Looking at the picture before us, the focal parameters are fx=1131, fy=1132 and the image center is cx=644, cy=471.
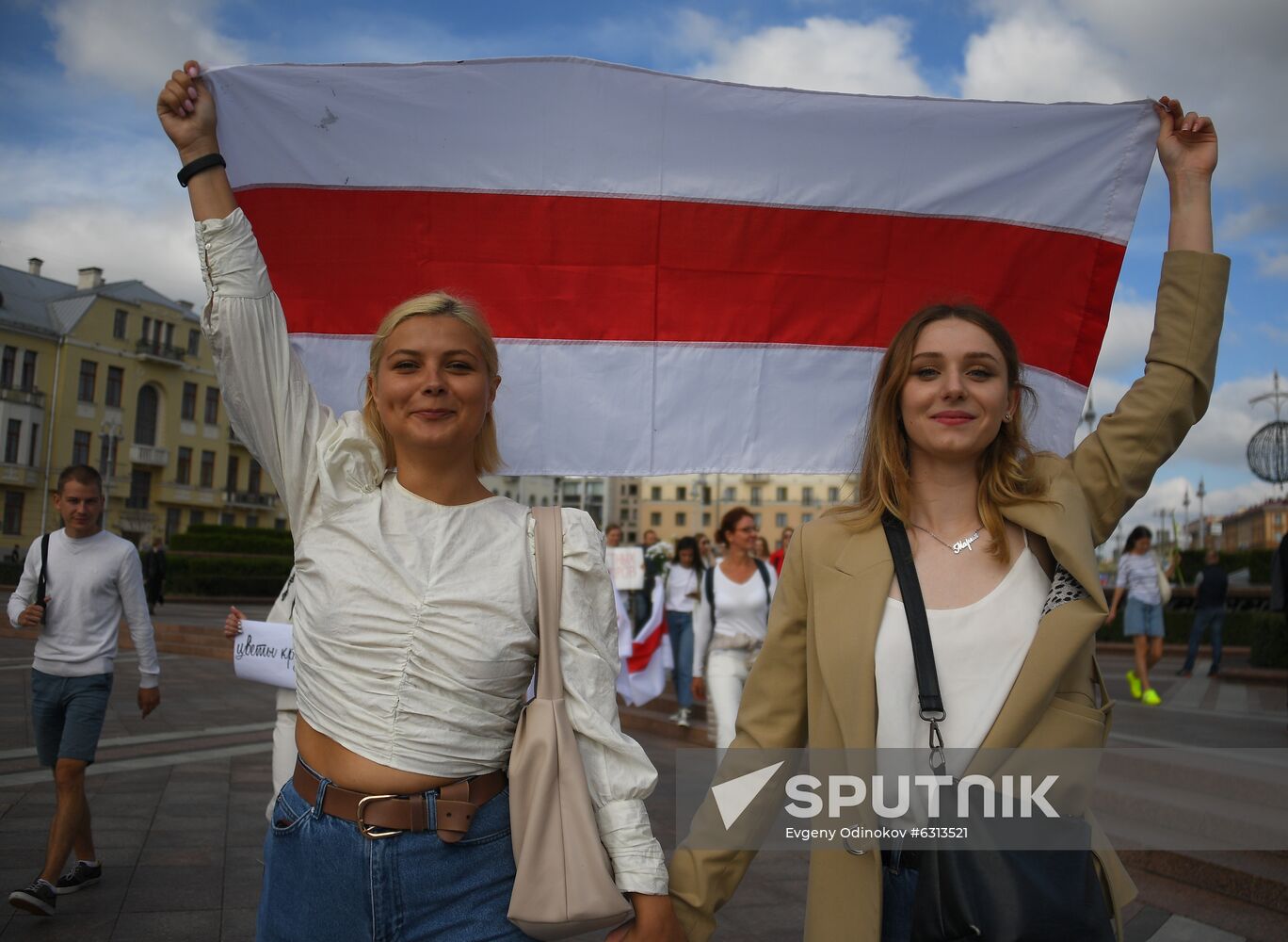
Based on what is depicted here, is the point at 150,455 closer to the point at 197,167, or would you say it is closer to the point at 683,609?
the point at 683,609

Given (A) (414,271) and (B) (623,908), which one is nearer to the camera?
(B) (623,908)

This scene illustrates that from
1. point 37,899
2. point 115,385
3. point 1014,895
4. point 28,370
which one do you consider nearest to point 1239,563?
point 37,899

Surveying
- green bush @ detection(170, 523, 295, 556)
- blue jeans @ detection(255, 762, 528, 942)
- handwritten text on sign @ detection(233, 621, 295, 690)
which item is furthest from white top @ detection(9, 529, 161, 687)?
green bush @ detection(170, 523, 295, 556)

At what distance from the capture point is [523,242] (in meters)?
3.35

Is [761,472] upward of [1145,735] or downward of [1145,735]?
upward

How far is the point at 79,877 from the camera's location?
524cm

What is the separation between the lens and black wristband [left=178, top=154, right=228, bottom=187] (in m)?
2.41

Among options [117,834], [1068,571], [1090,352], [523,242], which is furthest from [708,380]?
[117,834]

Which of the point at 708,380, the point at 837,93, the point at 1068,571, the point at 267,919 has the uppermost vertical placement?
the point at 837,93

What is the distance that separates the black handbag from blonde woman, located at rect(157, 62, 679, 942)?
20.1 inches

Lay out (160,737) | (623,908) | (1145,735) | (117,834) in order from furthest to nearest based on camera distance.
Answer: (160,737)
(1145,735)
(117,834)
(623,908)

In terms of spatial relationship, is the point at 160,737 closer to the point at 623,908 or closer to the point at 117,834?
the point at 117,834

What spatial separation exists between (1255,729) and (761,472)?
785 cm

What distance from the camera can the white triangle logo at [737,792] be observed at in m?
2.29
